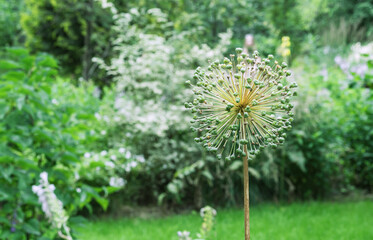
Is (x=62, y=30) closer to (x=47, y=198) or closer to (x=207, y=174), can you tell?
(x=207, y=174)

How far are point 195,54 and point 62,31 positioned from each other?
5520mm

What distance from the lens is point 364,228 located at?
3.13 meters

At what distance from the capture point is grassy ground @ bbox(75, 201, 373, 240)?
290 centimetres

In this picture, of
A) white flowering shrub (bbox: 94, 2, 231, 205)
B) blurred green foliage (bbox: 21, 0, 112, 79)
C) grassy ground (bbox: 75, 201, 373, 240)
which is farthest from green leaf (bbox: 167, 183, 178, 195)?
blurred green foliage (bbox: 21, 0, 112, 79)

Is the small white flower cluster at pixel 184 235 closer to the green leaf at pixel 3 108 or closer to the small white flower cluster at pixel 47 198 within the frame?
the small white flower cluster at pixel 47 198

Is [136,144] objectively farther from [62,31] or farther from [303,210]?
[62,31]

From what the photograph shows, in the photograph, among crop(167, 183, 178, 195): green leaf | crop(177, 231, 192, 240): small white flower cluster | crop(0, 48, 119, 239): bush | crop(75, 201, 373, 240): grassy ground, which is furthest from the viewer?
crop(167, 183, 178, 195): green leaf

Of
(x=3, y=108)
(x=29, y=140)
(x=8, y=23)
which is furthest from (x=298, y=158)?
(x=8, y=23)

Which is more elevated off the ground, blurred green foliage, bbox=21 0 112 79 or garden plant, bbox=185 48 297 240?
blurred green foliage, bbox=21 0 112 79

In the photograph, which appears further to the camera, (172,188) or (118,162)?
(118,162)

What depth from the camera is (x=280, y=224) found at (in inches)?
129

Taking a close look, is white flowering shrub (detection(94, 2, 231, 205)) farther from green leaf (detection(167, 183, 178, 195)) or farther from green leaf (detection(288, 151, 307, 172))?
green leaf (detection(288, 151, 307, 172))

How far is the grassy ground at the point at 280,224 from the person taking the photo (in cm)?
290

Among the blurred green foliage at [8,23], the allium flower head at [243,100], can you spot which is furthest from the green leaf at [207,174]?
the blurred green foliage at [8,23]
